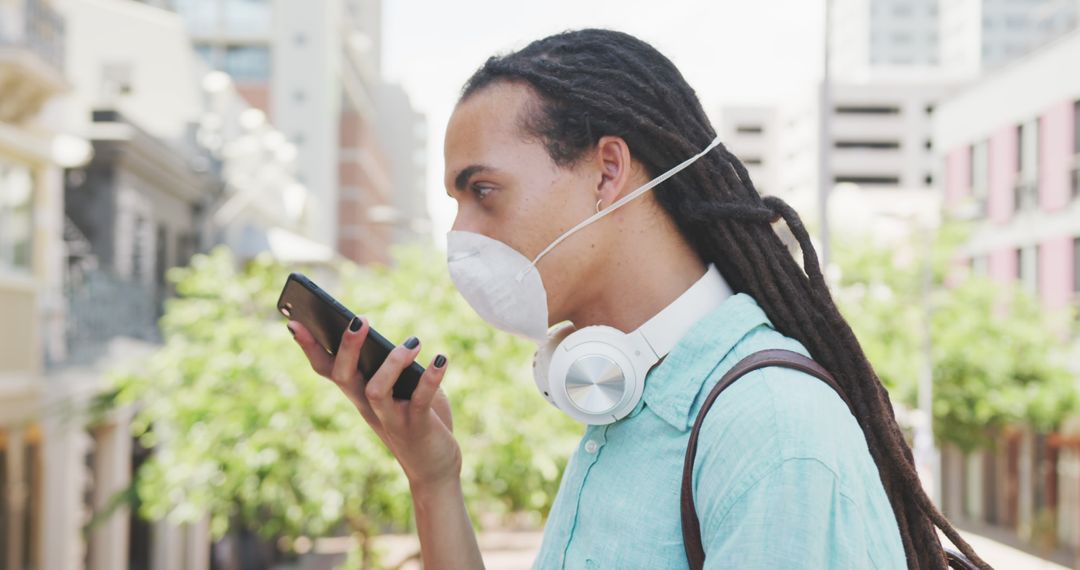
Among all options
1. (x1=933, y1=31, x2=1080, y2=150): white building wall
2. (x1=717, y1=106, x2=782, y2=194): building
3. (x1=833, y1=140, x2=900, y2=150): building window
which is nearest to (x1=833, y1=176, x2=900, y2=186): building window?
(x1=833, y1=140, x2=900, y2=150): building window

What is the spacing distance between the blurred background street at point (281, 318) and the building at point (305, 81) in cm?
18

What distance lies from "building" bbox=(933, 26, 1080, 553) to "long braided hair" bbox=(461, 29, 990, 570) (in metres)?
22.4

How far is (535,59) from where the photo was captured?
1651 mm

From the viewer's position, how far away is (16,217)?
13.0m

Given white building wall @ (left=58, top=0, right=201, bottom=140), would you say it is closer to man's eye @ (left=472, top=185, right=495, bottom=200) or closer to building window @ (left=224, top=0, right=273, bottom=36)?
man's eye @ (left=472, top=185, right=495, bottom=200)

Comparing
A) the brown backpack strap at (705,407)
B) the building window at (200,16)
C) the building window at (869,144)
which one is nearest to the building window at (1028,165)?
the brown backpack strap at (705,407)

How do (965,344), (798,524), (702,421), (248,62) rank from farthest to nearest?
(248,62)
(965,344)
(702,421)
(798,524)

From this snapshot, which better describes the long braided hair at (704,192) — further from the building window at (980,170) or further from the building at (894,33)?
the building at (894,33)

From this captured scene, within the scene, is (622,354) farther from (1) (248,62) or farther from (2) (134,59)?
(1) (248,62)

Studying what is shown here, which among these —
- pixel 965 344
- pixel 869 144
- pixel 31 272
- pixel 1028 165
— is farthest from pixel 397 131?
pixel 31 272

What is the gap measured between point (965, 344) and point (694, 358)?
2335 centimetres

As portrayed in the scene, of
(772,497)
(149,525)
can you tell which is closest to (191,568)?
(149,525)

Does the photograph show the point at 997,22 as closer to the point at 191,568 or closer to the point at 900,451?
the point at 191,568

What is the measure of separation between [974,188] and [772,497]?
95.4 feet
